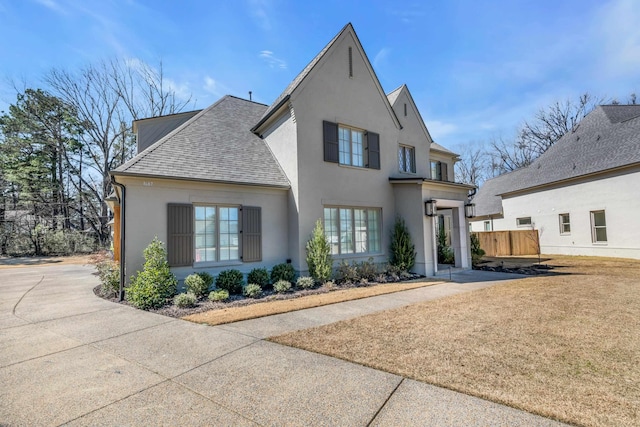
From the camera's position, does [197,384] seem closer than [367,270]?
Yes

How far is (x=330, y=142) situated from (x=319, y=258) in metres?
4.27

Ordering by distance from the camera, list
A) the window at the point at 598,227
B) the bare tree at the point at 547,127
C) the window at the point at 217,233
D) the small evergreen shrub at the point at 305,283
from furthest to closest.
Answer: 1. the bare tree at the point at 547,127
2. the window at the point at 598,227
3. the small evergreen shrub at the point at 305,283
4. the window at the point at 217,233

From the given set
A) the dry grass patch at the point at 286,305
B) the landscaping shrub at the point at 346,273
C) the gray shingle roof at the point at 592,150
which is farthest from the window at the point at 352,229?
the gray shingle roof at the point at 592,150

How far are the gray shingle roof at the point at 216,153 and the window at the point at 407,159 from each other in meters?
6.40

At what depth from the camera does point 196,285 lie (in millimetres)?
7852

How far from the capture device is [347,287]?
9.66 metres

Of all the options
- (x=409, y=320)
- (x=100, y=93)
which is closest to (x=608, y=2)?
(x=409, y=320)

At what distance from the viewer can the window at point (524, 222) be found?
70.3 feet

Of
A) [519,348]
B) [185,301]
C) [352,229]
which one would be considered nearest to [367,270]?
[352,229]

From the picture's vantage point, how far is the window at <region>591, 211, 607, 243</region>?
16.7 metres

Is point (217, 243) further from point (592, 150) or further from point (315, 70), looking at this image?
point (592, 150)

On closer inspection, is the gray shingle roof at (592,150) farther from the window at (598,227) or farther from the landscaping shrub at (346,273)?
the landscaping shrub at (346,273)

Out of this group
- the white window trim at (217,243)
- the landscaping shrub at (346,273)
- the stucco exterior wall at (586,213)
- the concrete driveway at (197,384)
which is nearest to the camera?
the concrete driveway at (197,384)

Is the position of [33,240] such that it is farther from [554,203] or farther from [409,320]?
[554,203]
